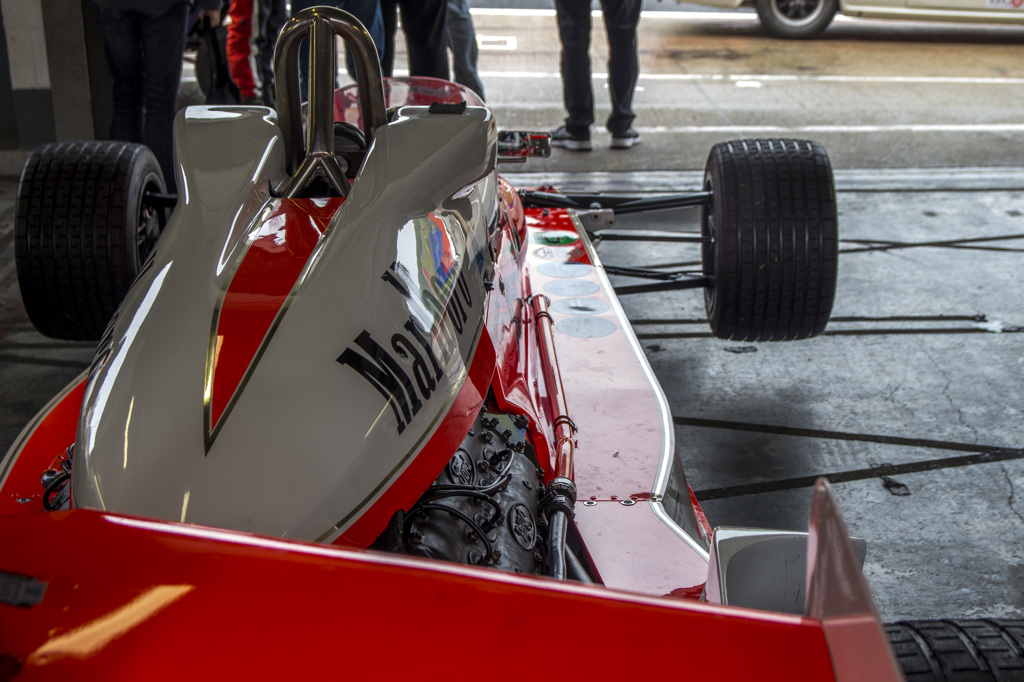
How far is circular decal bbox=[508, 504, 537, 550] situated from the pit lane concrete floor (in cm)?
79

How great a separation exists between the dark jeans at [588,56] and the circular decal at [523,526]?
367 cm

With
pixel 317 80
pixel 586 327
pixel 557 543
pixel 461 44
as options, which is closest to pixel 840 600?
pixel 557 543

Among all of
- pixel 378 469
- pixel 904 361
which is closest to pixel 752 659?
pixel 378 469

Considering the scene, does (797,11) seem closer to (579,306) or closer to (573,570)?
(579,306)

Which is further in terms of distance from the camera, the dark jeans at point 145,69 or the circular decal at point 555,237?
the dark jeans at point 145,69

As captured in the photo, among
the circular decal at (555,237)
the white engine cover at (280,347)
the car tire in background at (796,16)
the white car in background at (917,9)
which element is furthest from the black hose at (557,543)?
the car tire in background at (796,16)

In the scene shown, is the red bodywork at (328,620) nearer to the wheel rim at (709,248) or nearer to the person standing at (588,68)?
the wheel rim at (709,248)

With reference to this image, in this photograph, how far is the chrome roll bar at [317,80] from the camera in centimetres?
158

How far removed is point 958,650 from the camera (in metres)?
0.98

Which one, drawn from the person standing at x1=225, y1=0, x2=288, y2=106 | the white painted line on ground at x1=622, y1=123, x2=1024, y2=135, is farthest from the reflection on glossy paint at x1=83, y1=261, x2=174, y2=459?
the white painted line on ground at x1=622, y1=123, x2=1024, y2=135

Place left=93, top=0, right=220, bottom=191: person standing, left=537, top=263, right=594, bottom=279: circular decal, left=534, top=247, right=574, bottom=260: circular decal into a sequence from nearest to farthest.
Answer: left=537, top=263, right=594, bottom=279: circular decal < left=534, top=247, right=574, bottom=260: circular decal < left=93, top=0, right=220, bottom=191: person standing

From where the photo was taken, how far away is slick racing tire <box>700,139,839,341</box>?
8.32 feet

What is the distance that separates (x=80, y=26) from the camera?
14.8 feet

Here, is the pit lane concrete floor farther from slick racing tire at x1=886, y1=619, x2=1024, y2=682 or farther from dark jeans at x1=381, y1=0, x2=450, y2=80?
dark jeans at x1=381, y1=0, x2=450, y2=80
